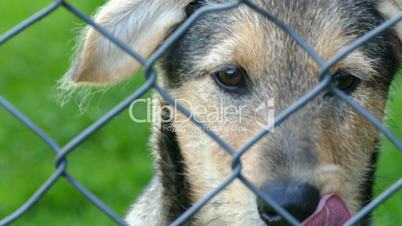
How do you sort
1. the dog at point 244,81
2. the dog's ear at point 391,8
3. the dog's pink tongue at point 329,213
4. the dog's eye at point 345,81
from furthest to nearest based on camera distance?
1. the dog's ear at point 391,8
2. the dog's eye at point 345,81
3. the dog at point 244,81
4. the dog's pink tongue at point 329,213

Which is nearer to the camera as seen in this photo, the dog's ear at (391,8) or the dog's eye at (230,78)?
the dog's eye at (230,78)

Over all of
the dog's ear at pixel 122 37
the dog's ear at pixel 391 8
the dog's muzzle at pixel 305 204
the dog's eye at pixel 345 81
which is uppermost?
the dog's ear at pixel 122 37

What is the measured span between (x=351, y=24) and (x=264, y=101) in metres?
0.53

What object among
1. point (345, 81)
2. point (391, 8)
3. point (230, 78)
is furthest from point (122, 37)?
point (391, 8)

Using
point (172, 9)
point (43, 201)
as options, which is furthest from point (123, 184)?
point (172, 9)

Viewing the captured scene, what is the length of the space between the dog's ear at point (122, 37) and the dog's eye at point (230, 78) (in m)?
0.30

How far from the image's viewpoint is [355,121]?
151 inches

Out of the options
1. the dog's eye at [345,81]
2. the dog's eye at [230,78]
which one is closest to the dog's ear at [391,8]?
the dog's eye at [345,81]

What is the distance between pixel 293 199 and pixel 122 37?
46.5 inches

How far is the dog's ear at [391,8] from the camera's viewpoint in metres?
3.92

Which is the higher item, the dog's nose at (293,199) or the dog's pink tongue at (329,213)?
the dog's nose at (293,199)

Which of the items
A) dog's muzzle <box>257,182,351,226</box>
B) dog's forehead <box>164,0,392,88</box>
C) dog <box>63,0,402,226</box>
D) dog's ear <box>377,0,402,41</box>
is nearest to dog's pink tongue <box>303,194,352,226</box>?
dog's muzzle <box>257,182,351,226</box>

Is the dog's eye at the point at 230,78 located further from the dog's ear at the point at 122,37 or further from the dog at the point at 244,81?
the dog's ear at the point at 122,37

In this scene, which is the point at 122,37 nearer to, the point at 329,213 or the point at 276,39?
the point at 276,39
